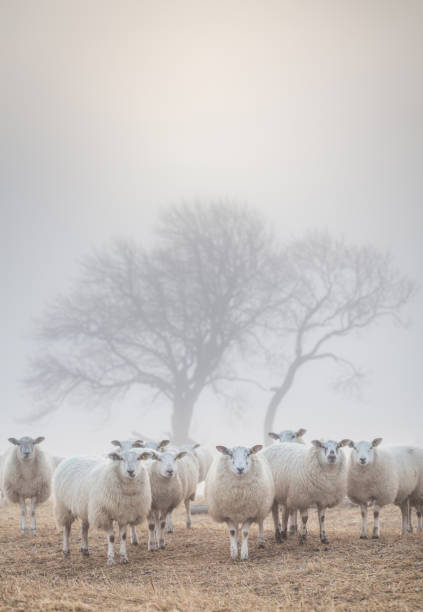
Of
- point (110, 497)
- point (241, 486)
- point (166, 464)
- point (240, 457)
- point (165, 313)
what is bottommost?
point (110, 497)

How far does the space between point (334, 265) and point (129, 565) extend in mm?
32754

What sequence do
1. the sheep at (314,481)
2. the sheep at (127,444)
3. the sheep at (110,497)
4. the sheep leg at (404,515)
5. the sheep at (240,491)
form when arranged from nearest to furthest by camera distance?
1. the sheep at (110,497)
2. the sheep at (240,491)
3. the sheep at (314,481)
4. the sheep leg at (404,515)
5. the sheep at (127,444)

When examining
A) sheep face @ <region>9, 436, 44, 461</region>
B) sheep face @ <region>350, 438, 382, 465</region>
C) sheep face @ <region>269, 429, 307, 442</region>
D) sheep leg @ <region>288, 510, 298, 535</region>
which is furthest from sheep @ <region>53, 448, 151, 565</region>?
sheep face @ <region>269, 429, 307, 442</region>

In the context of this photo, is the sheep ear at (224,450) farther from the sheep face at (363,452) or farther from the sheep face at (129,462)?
the sheep face at (363,452)

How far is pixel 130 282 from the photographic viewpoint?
Result: 40406 millimetres

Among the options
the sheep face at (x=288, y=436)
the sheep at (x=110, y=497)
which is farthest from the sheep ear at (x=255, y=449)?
the sheep face at (x=288, y=436)

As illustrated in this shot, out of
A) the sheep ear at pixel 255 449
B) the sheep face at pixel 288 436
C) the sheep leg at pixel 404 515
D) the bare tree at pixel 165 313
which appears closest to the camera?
the sheep ear at pixel 255 449

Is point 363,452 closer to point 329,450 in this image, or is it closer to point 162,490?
point 329,450

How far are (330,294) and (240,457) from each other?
2919 centimetres

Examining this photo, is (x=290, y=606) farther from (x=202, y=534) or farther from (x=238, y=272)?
(x=238, y=272)

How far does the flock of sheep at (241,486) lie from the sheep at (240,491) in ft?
0.06

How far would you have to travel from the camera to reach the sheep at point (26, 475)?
14531 mm

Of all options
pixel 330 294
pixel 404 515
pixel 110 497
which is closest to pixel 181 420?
pixel 330 294

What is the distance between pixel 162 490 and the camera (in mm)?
12180
